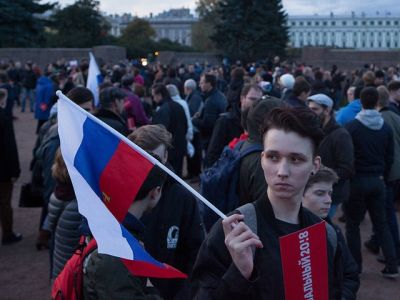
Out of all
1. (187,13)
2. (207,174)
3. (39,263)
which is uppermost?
(187,13)

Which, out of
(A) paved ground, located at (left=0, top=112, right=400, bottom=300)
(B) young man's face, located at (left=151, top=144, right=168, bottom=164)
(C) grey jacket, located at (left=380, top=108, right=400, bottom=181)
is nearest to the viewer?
(B) young man's face, located at (left=151, top=144, right=168, bottom=164)

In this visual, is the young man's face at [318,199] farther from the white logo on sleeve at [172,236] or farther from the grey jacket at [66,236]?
the grey jacket at [66,236]

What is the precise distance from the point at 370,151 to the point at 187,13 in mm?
139006

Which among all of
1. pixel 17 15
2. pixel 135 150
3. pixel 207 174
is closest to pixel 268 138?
pixel 135 150

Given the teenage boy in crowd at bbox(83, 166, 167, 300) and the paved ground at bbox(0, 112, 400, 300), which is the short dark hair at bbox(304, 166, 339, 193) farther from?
the paved ground at bbox(0, 112, 400, 300)

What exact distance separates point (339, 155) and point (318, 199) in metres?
1.75

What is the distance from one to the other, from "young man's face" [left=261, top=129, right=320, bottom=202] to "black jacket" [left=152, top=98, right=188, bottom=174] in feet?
17.8

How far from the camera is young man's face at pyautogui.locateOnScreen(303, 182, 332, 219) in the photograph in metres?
3.45

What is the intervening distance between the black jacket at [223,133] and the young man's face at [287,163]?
11.1 feet

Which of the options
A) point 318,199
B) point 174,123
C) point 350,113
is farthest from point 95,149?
point 174,123

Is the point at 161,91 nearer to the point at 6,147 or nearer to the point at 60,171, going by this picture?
the point at 6,147

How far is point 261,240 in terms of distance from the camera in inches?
78.8

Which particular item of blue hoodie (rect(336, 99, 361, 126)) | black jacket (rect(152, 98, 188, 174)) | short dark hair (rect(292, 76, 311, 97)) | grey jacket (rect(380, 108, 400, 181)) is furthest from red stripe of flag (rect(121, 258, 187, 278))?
black jacket (rect(152, 98, 188, 174))

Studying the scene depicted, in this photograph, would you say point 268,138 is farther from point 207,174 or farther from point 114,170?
point 207,174
